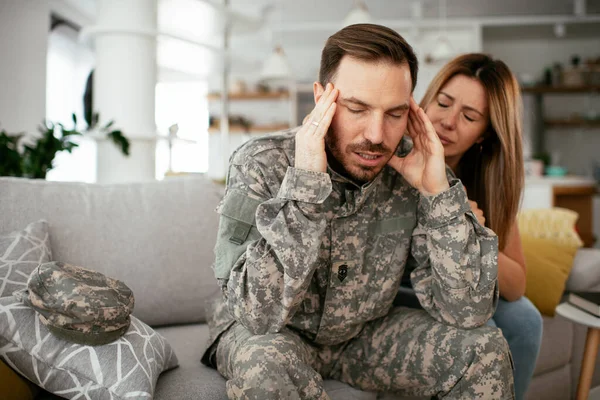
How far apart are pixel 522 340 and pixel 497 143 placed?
640mm

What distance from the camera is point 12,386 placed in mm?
1153

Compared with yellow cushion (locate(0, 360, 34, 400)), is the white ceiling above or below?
above

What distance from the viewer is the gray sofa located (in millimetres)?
1627

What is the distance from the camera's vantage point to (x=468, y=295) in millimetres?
1324

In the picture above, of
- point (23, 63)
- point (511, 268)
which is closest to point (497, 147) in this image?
point (511, 268)

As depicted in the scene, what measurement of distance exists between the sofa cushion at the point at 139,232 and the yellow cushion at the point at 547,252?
1270 mm

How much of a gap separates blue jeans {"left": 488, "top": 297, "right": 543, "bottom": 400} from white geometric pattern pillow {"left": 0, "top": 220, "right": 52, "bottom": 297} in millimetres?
1285

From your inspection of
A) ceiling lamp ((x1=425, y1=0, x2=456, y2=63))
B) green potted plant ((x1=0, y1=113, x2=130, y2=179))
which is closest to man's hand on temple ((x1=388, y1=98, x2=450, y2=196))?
green potted plant ((x1=0, y1=113, x2=130, y2=179))

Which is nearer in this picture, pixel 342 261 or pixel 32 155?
pixel 342 261

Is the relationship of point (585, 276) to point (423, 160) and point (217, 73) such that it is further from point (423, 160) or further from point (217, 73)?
point (217, 73)

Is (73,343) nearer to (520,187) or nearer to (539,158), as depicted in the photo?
(520,187)

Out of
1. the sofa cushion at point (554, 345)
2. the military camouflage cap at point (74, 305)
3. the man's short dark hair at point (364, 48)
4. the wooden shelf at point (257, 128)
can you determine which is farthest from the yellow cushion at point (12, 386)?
the wooden shelf at point (257, 128)

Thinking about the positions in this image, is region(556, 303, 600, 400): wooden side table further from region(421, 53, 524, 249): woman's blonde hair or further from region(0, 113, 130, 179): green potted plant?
region(0, 113, 130, 179): green potted plant

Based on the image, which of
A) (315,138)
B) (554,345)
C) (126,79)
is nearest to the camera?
(315,138)
